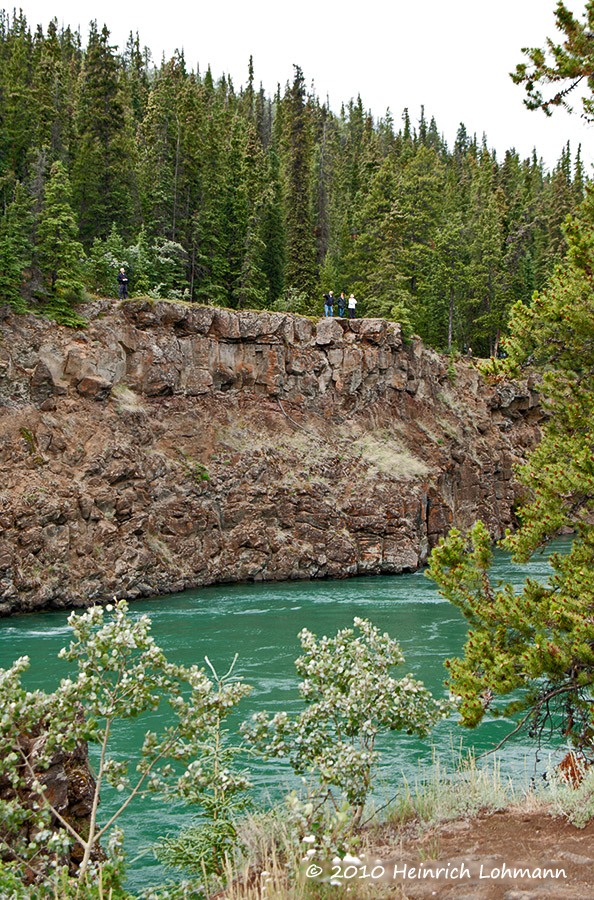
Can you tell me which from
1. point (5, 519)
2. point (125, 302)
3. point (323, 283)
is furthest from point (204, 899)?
point (323, 283)

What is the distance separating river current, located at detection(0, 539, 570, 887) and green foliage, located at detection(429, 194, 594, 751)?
65.2 inches

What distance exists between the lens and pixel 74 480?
99.6ft

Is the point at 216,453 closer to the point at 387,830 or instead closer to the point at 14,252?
the point at 14,252

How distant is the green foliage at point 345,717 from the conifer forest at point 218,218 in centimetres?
2393

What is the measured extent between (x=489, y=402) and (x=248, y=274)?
60.0 feet

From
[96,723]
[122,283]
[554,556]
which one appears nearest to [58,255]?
[122,283]

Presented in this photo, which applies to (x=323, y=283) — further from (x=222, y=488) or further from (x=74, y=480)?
(x=74, y=480)

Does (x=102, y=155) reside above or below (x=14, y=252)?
above

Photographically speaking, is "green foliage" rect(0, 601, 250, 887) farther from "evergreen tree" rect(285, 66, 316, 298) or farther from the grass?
"evergreen tree" rect(285, 66, 316, 298)

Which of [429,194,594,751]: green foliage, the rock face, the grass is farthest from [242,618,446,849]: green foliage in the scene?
the rock face

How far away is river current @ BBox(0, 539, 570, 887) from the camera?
1235 centimetres

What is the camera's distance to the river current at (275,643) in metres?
12.4

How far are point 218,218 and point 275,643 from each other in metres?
34.4

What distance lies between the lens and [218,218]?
5000 centimetres
